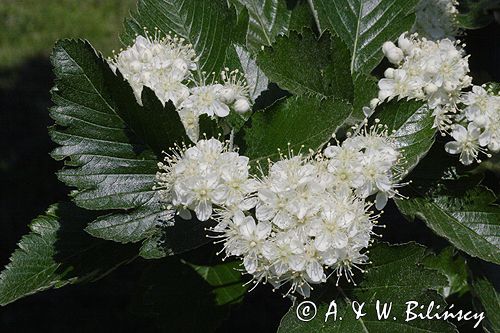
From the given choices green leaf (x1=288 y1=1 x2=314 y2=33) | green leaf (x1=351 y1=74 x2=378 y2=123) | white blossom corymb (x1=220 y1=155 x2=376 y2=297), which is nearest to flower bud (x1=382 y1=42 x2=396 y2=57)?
green leaf (x1=351 y1=74 x2=378 y2=123)

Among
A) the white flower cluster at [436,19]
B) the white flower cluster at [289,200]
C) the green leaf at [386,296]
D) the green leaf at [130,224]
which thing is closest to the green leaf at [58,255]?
the green leaf at [130,224]

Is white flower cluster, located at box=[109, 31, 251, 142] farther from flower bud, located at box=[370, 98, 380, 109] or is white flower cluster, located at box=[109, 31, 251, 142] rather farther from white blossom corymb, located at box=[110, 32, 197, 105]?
flower bud, located at box=[370, 98, 380, 109]

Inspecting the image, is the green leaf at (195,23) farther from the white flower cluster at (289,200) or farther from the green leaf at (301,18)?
the white flower cluster at (289,200)

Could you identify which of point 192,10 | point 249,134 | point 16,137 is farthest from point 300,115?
point 16,137

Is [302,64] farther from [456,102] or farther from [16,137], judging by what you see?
[16,137]

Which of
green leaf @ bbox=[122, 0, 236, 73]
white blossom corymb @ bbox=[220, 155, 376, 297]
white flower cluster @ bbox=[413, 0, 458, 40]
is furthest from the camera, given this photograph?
white flower cluster @ bbox=[413, 0, 458, 40]
